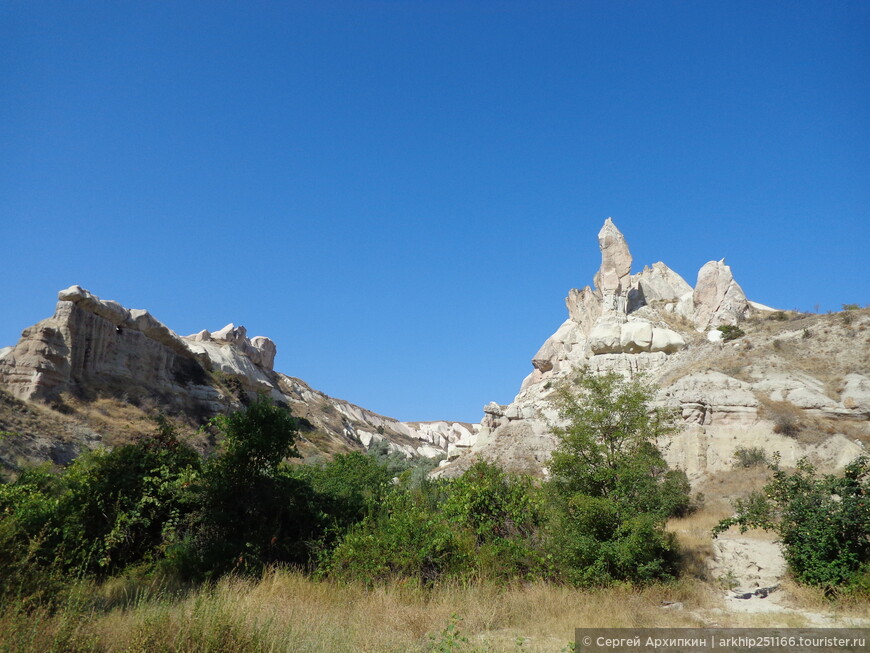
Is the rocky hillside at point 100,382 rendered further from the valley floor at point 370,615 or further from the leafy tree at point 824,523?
the leafy tree at point 824,523

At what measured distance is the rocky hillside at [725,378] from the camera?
23141mm

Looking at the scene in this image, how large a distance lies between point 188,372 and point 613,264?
Answer: 47.2 meters

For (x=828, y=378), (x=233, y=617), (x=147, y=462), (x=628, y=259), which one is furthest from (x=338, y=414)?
(x=233, y=617)

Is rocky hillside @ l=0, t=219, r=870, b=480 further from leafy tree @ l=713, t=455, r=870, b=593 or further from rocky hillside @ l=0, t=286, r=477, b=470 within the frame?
leafy tree @ l=713, t=455, r=870, b=593

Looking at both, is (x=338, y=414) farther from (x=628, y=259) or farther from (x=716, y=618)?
(x=716, y=618)

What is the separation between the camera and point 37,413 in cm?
2753

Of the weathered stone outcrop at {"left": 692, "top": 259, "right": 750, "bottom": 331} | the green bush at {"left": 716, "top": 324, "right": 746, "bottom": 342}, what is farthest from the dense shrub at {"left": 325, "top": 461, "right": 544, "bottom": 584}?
the weathered stone outcrop at {"left": 692, "top": 259, "right": 750, "bottom": 331}

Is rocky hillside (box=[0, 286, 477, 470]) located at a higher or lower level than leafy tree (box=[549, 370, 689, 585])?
higher

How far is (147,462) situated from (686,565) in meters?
9.89

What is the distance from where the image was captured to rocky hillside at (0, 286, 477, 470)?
87.2 feet

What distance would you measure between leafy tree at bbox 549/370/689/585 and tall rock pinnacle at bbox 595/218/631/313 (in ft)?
165

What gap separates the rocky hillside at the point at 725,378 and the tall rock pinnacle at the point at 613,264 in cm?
296

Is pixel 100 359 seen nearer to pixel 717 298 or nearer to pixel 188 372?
pixel 188 372

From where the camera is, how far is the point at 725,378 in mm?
27281
